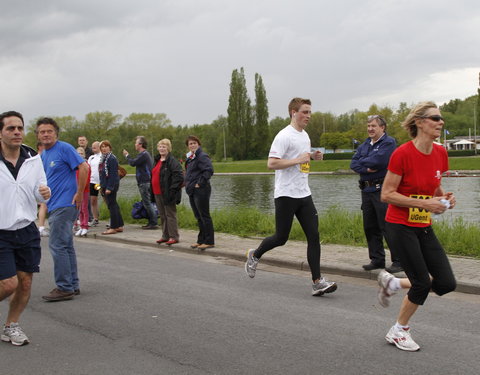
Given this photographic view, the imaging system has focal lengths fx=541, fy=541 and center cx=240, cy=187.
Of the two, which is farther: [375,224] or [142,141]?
[142,141]

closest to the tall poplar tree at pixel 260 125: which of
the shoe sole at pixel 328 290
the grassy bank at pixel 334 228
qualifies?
the grassy bank at pixel 334 228

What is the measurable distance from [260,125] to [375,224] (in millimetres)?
96734

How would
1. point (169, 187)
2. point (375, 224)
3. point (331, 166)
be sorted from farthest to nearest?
point (331, 166), point (169, 187), point (375, 224)

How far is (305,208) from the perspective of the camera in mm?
6328

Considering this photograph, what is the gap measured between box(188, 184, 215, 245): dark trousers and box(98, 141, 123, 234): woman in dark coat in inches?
127

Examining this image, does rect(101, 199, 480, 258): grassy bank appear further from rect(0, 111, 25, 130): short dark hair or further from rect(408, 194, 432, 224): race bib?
rect(0, 111, 25, 130): short dark hair

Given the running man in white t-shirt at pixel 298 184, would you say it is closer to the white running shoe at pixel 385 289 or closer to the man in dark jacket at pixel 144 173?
the white running shoe at pixel 385 289

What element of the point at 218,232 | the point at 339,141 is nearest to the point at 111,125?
the point at 339,141

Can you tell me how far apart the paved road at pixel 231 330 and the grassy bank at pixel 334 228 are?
7.82 ft

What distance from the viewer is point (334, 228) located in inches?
414

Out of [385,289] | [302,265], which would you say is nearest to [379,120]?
[302,265]

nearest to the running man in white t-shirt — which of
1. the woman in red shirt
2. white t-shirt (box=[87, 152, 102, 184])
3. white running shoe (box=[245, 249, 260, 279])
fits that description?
white running shoe (box=[245, 249, 260, 279])

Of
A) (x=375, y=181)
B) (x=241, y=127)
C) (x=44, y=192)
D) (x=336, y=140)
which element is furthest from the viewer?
(x=336, y=140)

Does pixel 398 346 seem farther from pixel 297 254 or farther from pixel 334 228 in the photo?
pixel 334 228
